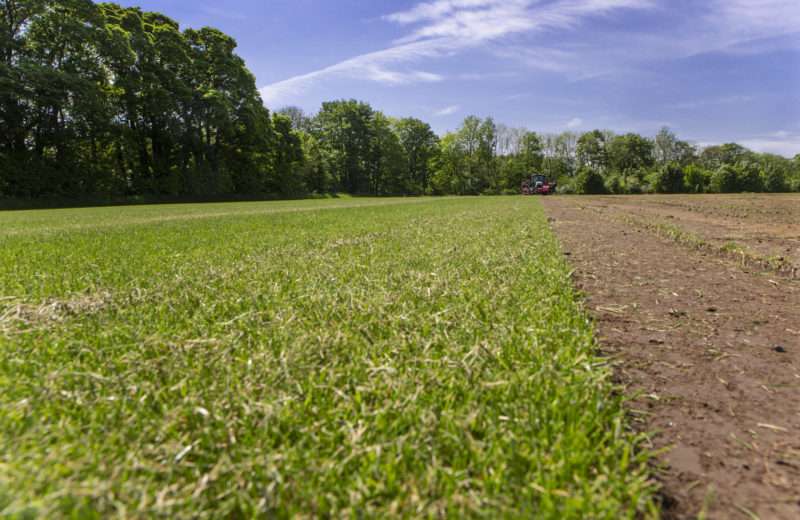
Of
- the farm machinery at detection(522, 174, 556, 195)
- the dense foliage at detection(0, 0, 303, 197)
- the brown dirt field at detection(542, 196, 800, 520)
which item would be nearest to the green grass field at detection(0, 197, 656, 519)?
the brown dirt field at detection(542, 196, 800, 520)

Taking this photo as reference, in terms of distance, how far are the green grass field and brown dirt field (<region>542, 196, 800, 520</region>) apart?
0.13 meters

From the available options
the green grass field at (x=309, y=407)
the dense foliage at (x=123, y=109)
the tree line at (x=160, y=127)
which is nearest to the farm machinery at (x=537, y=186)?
the tree line at (x=160, y=127)

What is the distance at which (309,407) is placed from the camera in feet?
3.78

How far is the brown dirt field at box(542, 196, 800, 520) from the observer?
0.93 metres

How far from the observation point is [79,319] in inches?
73.7

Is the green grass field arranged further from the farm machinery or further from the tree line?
the farm machinery

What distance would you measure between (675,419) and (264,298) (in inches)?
77.9

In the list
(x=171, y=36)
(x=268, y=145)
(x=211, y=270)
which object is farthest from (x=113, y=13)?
(x=211, y=270)

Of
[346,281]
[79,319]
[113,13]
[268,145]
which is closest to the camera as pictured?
[79,319]

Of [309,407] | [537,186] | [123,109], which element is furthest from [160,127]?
[309,407]

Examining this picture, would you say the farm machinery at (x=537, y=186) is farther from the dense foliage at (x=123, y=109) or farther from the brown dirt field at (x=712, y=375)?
the brown dirt field at (x=712, y=375)

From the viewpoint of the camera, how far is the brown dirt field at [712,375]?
0.93m

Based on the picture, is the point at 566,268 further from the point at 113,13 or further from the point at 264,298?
the point at 113,13

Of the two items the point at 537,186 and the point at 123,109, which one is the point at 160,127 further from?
the point at 537,186
